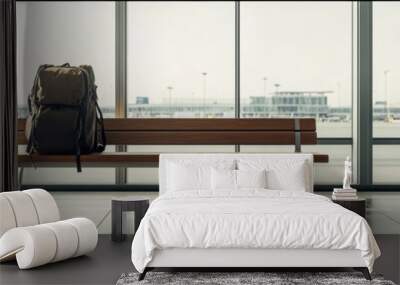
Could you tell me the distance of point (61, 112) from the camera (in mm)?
6211

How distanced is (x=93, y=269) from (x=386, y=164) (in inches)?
202

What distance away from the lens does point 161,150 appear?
8.48 metres

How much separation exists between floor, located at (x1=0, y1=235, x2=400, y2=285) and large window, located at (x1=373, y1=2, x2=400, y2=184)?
336 cm

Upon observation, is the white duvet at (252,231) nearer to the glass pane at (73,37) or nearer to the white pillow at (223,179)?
the white pillow at (223,179)

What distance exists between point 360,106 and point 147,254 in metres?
5.01

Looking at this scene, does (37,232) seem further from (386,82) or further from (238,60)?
(386,82)

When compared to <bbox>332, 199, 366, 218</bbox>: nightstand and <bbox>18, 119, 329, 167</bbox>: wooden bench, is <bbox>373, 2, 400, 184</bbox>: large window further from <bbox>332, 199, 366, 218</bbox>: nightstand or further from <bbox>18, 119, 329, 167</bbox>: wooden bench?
<bbox>332, 199, 366, 218</bbox>: nightstand

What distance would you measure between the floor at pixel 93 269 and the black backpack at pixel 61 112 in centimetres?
135

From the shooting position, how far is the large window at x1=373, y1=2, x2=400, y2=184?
846cm

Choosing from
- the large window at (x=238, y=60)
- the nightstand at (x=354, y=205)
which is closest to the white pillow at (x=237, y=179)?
the nightstand at (x=354, y=205)

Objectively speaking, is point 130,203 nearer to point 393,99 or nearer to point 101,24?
point 101,24

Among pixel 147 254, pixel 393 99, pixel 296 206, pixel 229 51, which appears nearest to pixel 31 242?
pixel 147 254

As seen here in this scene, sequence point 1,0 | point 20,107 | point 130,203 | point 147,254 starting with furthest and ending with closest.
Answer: point 20,107 → point 1,0 → point 130,203 → point 147,254

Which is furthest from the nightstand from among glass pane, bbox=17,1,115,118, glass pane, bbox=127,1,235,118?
glass pane, bbox=17,1,115,118
